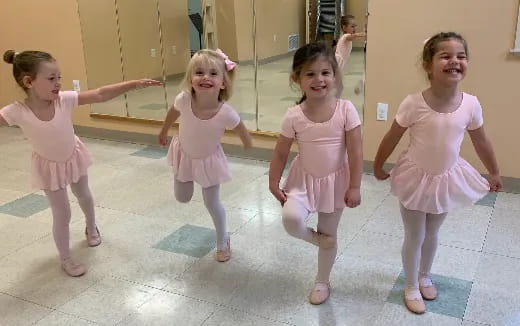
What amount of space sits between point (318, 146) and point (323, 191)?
6.4 inches

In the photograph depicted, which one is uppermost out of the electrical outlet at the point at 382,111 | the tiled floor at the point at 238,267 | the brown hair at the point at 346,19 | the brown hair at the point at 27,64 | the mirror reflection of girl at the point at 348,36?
the brown hair at the point at 346,19

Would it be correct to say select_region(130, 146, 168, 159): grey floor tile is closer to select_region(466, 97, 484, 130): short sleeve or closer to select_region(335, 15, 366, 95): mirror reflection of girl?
select_region(335, 15, 366, 95): mirror reflection of girl

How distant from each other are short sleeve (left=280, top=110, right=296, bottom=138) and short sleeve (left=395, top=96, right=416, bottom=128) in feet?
1.22

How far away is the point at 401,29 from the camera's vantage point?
3025 mm

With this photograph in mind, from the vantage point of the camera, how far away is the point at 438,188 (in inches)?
66.4

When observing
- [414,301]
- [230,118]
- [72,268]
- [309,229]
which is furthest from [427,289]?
[72,268]

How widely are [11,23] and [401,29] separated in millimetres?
3657

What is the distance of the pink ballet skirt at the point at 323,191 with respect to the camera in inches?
68.7

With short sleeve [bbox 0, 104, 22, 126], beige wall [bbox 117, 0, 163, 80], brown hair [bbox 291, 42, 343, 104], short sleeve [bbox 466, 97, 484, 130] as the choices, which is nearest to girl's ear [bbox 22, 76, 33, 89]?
short sleeve [bbox 0, 104, 22, 126]

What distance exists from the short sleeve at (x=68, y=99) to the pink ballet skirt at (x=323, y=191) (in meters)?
1.05

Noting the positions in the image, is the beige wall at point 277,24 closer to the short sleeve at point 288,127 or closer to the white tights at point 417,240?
the short sleeve at point 288,127

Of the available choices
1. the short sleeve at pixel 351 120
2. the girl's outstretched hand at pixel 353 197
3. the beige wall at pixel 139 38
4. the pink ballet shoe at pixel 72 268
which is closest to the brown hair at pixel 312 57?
the short sleeve at pixel 351 120

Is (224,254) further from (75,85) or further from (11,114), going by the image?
(75,85)

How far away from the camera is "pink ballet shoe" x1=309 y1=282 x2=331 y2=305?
192 centimetres
